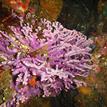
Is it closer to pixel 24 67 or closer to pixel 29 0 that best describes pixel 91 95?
pixel 24 67

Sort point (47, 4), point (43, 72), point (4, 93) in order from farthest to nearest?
point (47, 4)
point (43, 72)
point (4, 93)

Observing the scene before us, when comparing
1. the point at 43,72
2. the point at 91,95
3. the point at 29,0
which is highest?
the point at 29,0

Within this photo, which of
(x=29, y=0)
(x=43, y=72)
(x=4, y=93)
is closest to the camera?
(x=4, y=93)

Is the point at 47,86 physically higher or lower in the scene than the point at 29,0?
lower

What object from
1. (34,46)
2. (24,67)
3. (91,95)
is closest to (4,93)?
(24,67)

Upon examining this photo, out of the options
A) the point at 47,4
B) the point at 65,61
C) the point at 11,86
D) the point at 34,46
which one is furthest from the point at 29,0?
the point at 11,86

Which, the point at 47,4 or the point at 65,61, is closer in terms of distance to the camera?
the point at 65,61
